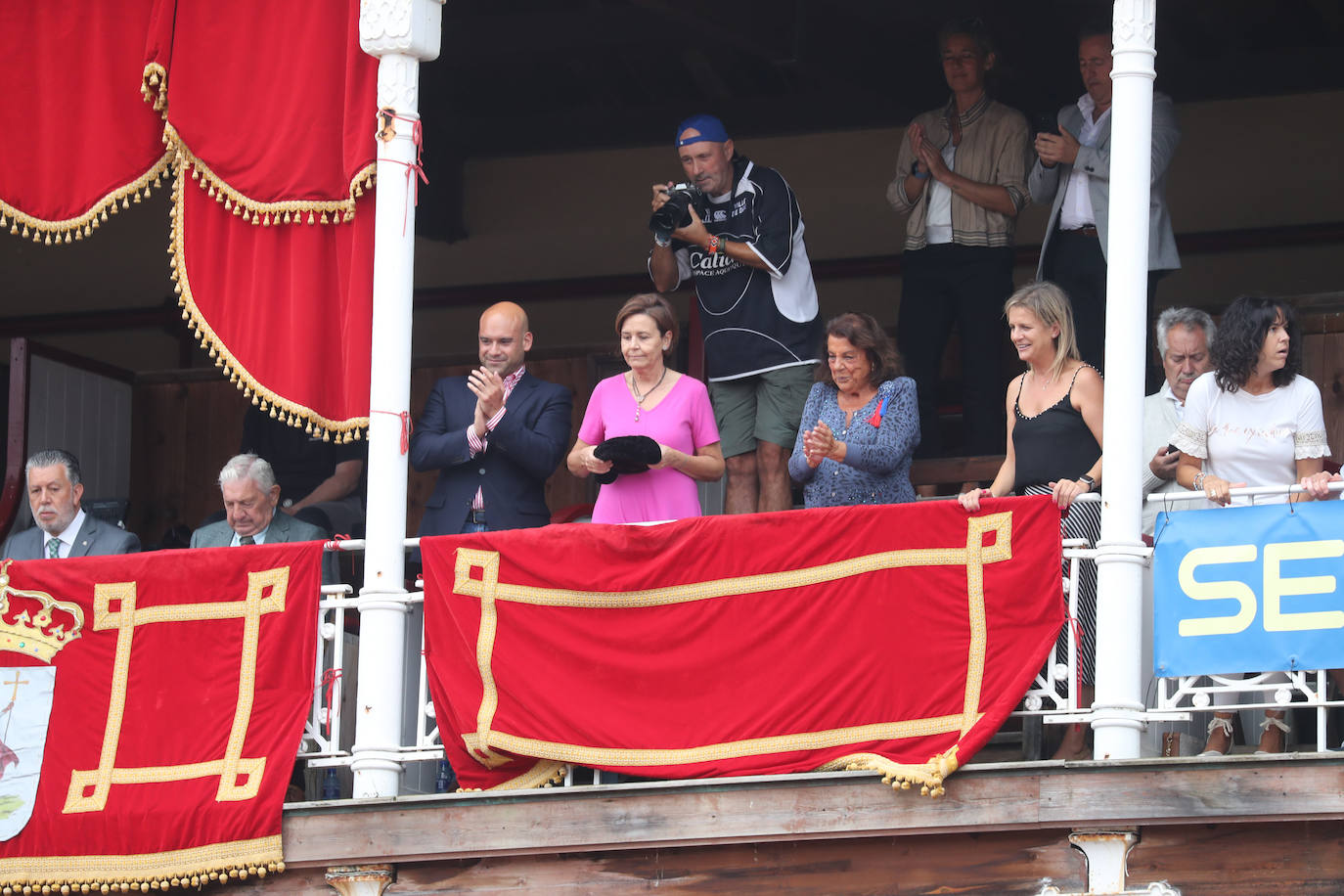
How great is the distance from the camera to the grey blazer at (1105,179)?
8.81 metres

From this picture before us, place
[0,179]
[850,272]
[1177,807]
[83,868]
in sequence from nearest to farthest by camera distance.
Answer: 1. [1177,807]
2. [83,868]
3. [0,179]
4. [850,272]

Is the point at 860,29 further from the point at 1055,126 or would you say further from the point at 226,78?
the point at 226,78

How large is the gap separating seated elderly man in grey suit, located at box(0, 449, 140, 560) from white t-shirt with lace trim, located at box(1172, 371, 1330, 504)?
4376mm

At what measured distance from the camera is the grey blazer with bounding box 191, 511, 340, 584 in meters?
8.60

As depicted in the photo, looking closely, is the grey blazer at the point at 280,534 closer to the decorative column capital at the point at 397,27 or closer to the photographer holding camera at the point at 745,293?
the photographer holding camera at the point at 745,293

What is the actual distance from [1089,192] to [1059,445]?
6.61ft

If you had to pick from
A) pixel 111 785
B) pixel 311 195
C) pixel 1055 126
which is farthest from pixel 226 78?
pixel 1055 126

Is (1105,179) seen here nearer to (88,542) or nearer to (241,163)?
(241,163)

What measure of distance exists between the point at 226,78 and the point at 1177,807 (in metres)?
4.69

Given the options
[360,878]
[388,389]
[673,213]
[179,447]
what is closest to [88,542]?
[388,389]

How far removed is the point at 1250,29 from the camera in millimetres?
10977

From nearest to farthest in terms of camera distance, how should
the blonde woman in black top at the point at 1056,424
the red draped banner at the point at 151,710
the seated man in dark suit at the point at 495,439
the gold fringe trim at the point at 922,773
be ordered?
1. the gold fringe trim at the point at 922,773
2. the blonde woman in black top at the point at 1056,424
3. the red draped banner at the point at 151,710
4. the seated man in dark suit at the point at 495,439

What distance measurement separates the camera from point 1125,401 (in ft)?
23.2

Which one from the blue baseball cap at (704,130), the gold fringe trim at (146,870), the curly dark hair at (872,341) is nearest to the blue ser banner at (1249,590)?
the curly dark hair at (872,341)
